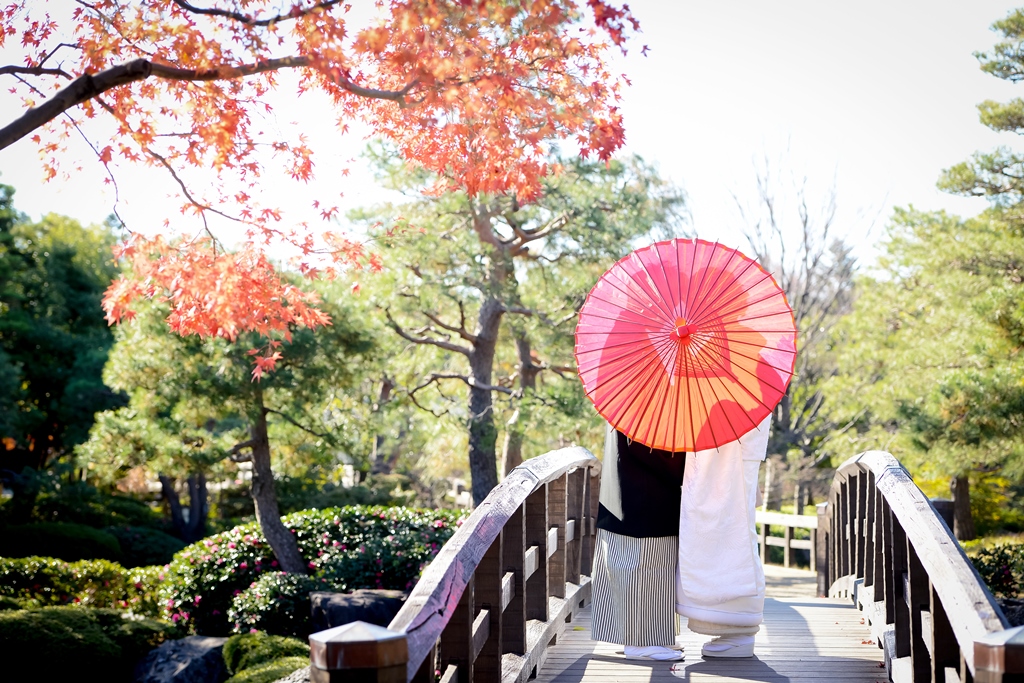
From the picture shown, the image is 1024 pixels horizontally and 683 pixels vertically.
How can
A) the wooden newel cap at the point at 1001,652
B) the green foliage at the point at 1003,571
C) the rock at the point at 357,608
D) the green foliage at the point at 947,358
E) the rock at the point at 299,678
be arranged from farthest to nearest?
the green foliage at the point at 947,358 < the green foliage at the point at 1003,571 < the rock at the point at 357,608 < the rock at the point at 299,678 < the wooden newel cap at the point at 1001,652

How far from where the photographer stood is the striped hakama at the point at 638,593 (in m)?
3.69

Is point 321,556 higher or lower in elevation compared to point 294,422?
lower

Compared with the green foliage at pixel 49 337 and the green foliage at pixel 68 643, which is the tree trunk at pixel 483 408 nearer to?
the green foliage at pixel 68 643

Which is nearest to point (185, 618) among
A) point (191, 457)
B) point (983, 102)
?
point (191, 457)

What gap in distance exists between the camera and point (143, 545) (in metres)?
14.7

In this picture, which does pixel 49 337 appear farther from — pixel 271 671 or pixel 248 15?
pixel 248 15

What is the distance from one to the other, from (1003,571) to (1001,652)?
285 inches

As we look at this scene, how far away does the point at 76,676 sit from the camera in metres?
6.90

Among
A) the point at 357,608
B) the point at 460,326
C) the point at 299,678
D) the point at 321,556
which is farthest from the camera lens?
the point at 460,326

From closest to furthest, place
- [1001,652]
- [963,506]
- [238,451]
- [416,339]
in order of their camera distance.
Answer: [1001,652] < [238,451] < [416,339] < [963,506]

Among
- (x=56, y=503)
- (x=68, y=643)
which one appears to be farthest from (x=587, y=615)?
(x=56, y=503)

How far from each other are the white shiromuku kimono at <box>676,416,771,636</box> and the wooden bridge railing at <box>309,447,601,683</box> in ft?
1.99

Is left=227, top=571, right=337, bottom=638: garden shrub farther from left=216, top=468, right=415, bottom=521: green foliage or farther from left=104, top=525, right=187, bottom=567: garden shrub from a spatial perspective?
left=104, top=525, right=187, bottom=567: garden shrub

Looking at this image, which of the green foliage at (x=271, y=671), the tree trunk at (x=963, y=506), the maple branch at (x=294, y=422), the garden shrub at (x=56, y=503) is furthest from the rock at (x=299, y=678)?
the garden shrub at (x=56, y=503)
